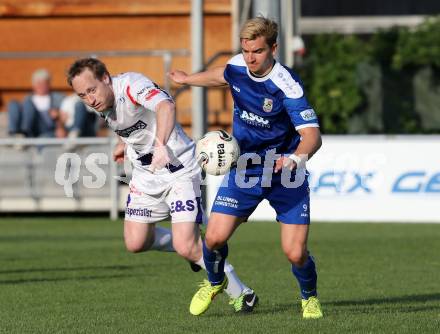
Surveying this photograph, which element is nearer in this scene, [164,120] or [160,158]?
[160,158]

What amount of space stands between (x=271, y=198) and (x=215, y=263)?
0.62 metres

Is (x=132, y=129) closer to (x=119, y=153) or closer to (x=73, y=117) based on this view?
(x=119, y=153)

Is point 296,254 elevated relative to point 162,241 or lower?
elevated

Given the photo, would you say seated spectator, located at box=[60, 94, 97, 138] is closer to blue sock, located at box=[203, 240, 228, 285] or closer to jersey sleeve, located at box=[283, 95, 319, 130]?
blue sock, located at box=[203, 240, 228, 285]

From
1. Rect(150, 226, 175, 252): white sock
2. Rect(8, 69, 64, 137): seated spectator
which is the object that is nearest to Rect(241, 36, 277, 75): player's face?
Rect(150, 226, 175, 252): white sock

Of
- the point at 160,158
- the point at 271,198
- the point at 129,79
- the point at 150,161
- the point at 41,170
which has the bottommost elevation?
the point at 41,170

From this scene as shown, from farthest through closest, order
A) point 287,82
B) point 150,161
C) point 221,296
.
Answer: point 221,296 < point 150,161 < point 287,82

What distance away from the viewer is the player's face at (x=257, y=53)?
8.41 m

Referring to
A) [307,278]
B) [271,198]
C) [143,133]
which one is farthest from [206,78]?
[307,278]

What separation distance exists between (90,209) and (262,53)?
38.0 ft

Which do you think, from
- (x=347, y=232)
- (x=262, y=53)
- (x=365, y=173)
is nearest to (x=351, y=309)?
(x=262, y=53)

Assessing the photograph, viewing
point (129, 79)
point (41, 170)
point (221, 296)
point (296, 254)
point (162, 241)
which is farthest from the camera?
point (41, 170)

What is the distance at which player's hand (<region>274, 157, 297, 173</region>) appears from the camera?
804 centimetres

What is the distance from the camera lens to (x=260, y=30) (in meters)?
8.38
